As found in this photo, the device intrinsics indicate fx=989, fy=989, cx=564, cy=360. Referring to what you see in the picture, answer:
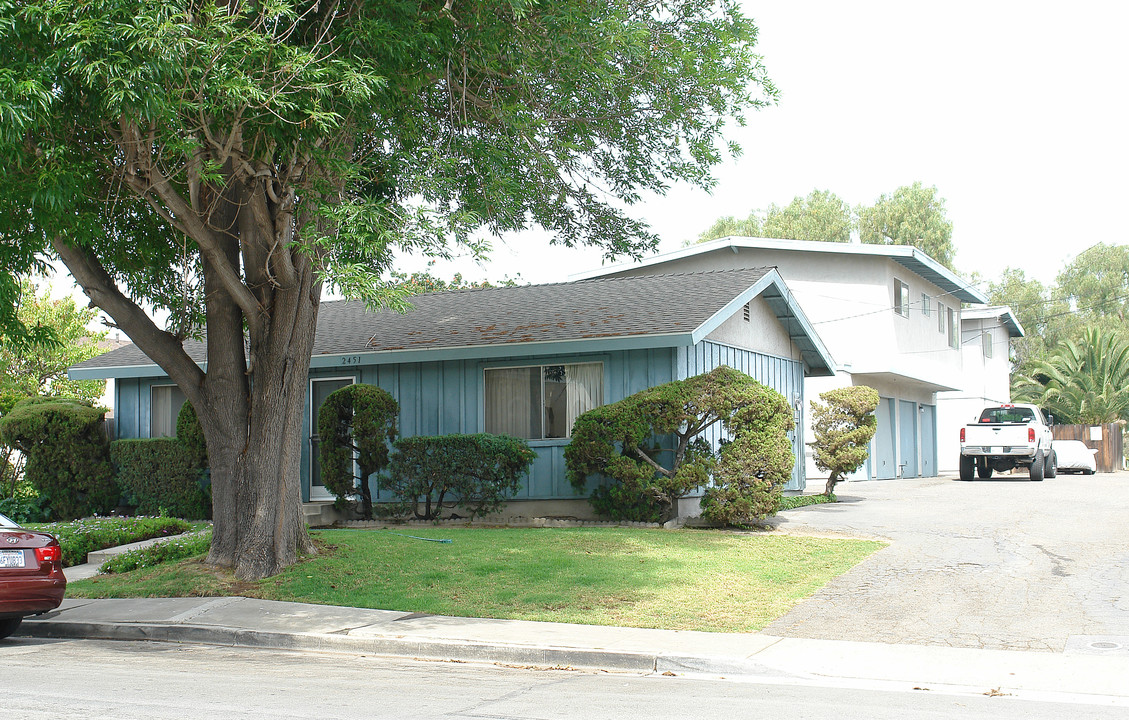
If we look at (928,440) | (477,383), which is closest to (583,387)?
(477,383)

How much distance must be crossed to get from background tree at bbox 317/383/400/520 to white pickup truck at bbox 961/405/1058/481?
656 inches

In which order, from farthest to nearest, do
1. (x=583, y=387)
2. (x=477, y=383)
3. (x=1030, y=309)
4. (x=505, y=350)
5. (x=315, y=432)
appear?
(x=1030, y=309)
(x=315, y=432)
(x=477, y=383)
(x=583, y=387)
(x=505, y=350)

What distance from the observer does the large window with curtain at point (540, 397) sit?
16844 mm

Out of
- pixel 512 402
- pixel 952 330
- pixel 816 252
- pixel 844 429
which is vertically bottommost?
pixel 844 429

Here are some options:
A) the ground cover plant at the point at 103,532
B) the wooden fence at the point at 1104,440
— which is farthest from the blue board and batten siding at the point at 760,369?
the wooden fence at the point at 1104,440

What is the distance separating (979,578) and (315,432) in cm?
1208

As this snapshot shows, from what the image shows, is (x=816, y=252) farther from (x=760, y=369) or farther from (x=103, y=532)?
(x=103, y=532)

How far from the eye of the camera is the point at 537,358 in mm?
17078

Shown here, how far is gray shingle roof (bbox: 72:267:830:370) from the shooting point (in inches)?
644

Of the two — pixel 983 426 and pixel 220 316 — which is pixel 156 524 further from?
pixel 983 426

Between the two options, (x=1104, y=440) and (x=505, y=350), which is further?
(x=1104, y=440)

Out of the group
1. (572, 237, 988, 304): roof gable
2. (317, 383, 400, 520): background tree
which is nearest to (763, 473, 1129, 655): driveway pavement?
(317, 383, 400, 520): background tree

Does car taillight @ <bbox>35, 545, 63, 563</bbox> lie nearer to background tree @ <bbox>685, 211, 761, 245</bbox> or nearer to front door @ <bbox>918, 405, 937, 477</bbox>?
front door @ <bbox>918, 405, 937, 477</bbox>

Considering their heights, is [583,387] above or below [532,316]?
below
